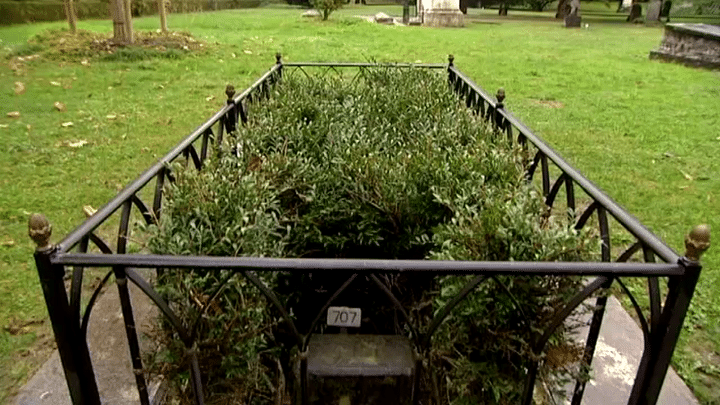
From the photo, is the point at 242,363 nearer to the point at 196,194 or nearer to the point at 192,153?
the point at 196,194

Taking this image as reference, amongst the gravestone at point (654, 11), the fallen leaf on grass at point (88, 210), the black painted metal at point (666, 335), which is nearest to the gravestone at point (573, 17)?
the gravestone at point (654, 11)

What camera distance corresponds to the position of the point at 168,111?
731 centimetres

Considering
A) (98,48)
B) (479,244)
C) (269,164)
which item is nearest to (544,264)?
(479,244)

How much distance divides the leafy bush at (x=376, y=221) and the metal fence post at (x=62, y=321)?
0.30 m

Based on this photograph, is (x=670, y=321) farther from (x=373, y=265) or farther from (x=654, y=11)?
(x=654, y=11)

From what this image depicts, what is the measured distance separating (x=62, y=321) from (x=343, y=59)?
10.1 metres

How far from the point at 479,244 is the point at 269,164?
1.21 meters

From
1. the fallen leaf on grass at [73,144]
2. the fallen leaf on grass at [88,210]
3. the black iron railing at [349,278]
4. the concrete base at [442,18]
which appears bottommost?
the fallen leaf on grass at [88,210]

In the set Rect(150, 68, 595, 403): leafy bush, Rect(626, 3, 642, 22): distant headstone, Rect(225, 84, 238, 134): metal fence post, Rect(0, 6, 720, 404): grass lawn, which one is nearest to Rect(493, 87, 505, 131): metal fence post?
Rect(150, 68, 595, 403): leafy bush

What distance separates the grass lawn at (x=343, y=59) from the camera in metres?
3.27

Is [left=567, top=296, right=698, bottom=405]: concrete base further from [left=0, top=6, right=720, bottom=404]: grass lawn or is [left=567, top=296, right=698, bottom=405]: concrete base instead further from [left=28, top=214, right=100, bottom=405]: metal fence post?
[left=28, top=214, right=100, bottom=405]: metal fence post

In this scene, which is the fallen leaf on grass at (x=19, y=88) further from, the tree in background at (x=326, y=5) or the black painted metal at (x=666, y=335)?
the tree in background at (x=326, y=5)

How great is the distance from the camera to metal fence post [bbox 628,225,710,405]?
1473mm

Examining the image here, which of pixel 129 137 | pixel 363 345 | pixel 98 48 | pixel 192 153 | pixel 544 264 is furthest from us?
pixel 98 48
